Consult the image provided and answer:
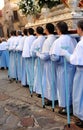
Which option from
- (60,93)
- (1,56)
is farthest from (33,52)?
(1,56)

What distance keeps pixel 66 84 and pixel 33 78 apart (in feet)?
8.74

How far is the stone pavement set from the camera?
17.1 feet

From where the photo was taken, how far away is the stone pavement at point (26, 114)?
206 inches

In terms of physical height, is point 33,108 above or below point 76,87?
below

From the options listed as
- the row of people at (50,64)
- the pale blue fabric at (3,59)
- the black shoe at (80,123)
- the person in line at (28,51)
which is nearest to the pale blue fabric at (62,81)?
the row of people at (50,64)

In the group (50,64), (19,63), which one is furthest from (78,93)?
(19,63)

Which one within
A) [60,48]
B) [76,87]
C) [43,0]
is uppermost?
[43,0]

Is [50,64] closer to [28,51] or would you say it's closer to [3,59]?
[28,51]

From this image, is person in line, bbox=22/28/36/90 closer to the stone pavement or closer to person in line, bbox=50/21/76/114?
the stone pavement

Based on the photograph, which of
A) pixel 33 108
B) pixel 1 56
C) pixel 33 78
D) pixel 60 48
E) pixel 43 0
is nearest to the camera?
pixel 60 48

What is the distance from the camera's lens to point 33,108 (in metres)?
6.44

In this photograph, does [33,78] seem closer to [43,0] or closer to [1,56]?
[43,0]

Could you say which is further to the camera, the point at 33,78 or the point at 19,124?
the point at 33,78

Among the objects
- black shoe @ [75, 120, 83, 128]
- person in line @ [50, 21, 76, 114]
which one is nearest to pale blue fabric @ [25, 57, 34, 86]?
person in line @ [50, 21, 76, 114]
